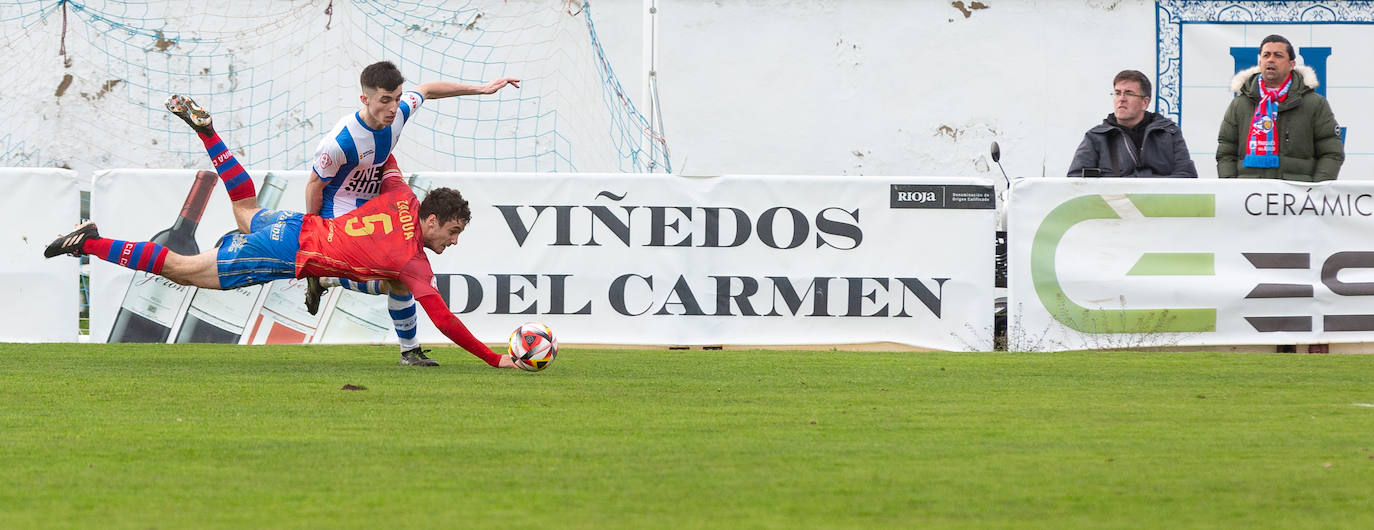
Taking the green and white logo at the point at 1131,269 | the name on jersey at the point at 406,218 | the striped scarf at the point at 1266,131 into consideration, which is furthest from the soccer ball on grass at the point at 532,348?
the striped scarf at the point at 1266,131

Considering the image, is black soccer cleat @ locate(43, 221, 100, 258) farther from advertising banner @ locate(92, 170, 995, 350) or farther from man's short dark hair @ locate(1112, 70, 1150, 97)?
man's short dark hair @ locate(1112, 70, 1150, 97)

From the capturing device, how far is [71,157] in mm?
12086

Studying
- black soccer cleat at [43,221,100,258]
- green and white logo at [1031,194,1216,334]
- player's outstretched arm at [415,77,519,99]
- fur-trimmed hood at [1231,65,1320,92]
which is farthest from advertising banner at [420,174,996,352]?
black soccer cleat at [43,221,100,258]

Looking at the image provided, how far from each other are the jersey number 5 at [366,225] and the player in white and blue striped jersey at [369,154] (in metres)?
0.50

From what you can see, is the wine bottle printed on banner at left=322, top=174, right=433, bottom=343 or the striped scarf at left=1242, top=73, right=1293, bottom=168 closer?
the wine bottle printed on banner at left=322, top=174, right=433, bottom=343

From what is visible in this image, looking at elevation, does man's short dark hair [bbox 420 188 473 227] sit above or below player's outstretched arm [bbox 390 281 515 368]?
above

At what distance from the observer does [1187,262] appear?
9664 millimetres

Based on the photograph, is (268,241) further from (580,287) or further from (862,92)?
(862,92)

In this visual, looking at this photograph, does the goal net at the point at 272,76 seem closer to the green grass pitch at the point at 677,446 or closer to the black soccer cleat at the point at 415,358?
the black soccer cleat at the point at 415,358

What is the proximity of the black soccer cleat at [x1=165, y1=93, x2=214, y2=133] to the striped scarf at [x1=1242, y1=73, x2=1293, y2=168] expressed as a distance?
6.57 metres

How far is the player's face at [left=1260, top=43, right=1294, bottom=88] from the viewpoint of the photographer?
9953mm

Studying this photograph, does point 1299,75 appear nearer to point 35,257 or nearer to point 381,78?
point 381,78

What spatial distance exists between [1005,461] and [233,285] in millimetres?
4529

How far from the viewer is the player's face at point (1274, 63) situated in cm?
995
